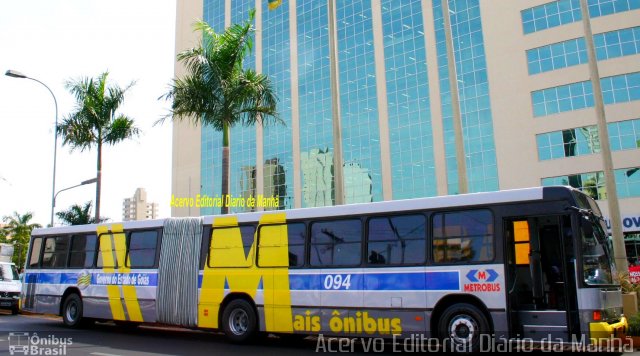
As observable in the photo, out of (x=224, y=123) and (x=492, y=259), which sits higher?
(x=224, y=123)

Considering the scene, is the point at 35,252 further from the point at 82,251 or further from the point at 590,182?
the point at 590,182

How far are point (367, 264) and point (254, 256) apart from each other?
10.0ft

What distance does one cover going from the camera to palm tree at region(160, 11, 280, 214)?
2092 centimetres

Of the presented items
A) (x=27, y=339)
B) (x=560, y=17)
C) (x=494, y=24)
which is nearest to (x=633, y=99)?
(x=560, y=17)

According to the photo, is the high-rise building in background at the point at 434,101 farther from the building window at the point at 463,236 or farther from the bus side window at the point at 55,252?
the building window at the point at 463,236

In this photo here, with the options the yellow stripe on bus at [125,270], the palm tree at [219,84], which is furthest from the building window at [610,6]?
the yellow stripe on bus at [125,270]

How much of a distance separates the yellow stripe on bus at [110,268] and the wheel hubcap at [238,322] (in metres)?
4.04

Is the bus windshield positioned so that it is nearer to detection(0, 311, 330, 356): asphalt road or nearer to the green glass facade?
detection(0, 311, 330, 356): asphalt road

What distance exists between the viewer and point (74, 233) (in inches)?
688

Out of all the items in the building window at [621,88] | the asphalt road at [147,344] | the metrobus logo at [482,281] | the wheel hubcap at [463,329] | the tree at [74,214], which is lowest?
the asphalt road at [147,344]

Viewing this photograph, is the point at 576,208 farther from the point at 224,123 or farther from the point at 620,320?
the point at 224,123

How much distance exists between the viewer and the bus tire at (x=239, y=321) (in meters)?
13.1

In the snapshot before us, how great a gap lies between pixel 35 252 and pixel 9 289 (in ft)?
21.9

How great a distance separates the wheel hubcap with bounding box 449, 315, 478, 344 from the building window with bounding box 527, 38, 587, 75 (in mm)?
33880
